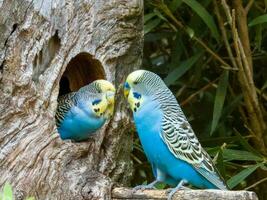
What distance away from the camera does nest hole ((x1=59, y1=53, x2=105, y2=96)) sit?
3.13m

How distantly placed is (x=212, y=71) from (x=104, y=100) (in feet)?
3.69

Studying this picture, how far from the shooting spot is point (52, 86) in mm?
2859

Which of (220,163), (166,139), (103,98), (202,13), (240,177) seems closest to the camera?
(166,139)

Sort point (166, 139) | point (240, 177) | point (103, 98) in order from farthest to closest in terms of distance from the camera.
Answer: point (240, 177) → point (103, 98) → point (166, 139)

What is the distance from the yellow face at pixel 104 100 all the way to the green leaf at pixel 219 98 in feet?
1.98

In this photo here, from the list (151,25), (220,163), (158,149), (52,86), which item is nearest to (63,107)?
(52,86)

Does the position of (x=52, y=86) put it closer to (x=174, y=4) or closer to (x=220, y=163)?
(x=220, y=163)

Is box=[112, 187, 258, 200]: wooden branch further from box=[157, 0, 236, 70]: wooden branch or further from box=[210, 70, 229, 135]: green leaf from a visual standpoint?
box=[157, 0, 236, 70]: wooden branch

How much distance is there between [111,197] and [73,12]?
68 cm

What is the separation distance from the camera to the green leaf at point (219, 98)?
3469 millimetres

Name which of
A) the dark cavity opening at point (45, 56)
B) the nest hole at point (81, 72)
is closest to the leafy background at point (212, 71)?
the nest hole at point (81, 72)

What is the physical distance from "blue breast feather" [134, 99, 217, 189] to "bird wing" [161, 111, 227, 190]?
17 millimetres

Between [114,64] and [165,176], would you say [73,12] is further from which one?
[165,176]

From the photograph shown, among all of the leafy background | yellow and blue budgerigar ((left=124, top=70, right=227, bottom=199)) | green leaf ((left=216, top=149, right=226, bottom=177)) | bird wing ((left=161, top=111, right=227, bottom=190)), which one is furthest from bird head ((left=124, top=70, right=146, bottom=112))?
the leafy background
